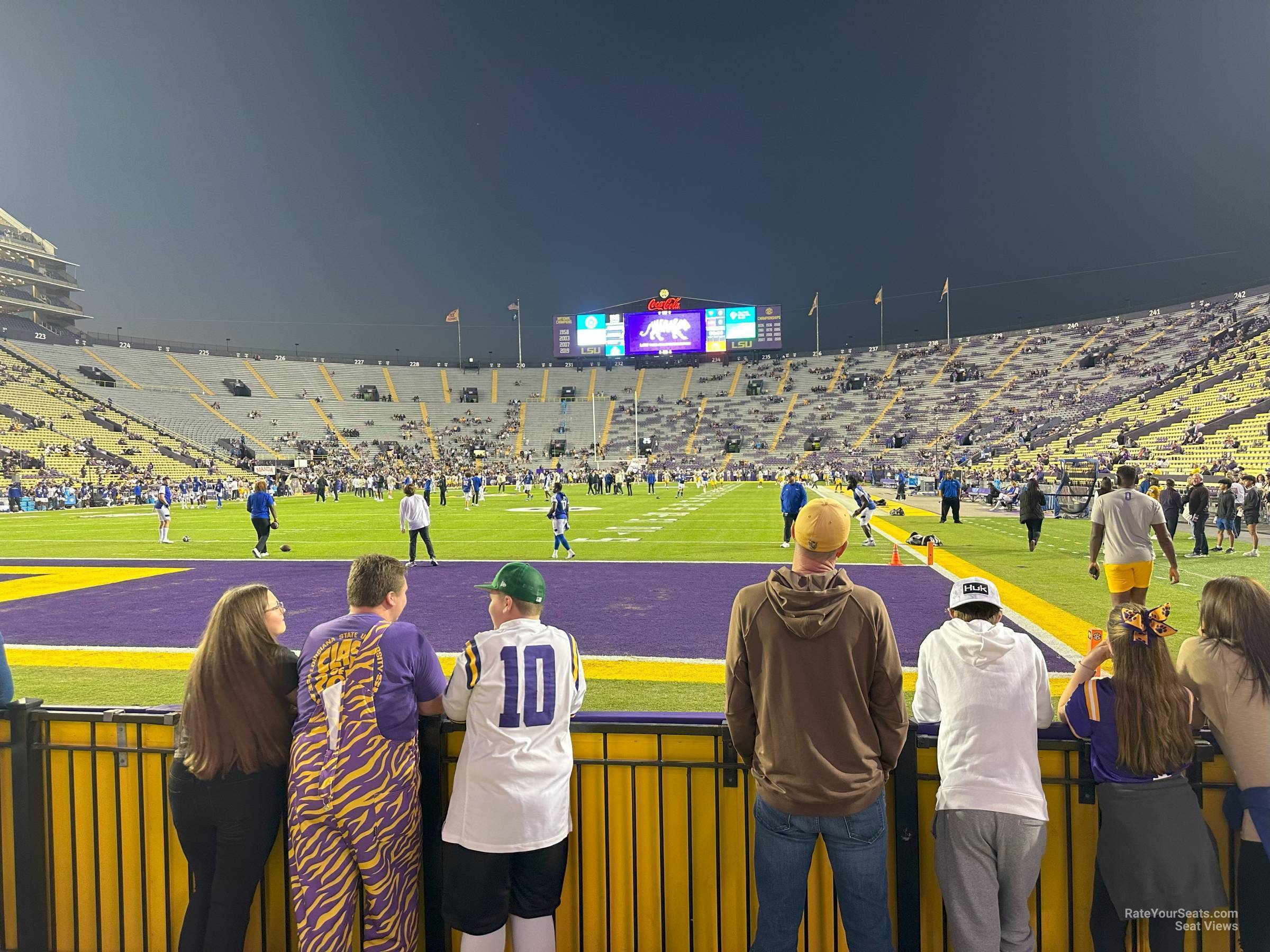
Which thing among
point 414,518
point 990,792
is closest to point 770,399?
point 414,518

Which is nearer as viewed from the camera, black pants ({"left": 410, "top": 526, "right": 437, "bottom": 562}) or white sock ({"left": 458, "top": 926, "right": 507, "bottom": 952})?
white sock ({"left": 458, "top": 926, "right": 507, "bottom": 952})

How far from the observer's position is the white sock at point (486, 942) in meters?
2.59

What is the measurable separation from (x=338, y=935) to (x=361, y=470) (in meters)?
64.5

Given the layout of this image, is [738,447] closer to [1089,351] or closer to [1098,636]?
[1089,351]

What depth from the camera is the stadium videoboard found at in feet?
269

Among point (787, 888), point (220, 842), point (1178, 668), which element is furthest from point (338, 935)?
point (1178, 668)

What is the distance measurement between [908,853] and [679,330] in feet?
266

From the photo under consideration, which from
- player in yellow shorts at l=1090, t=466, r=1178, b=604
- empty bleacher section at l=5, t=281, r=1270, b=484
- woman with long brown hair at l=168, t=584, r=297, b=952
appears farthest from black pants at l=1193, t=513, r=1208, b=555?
empty bleacher section at l=5, t=281, r=1270, b=484

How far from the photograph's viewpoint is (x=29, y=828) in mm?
3150

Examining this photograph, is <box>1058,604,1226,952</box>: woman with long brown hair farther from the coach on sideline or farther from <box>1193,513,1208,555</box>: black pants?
the coach on sideline

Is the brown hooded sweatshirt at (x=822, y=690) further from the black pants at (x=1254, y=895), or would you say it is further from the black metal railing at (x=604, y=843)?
the black pants at (x=1254, y=895)

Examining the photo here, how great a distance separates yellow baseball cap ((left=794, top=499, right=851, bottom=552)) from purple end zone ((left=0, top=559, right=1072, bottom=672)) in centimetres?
527

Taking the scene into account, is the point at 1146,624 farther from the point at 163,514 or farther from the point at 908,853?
the point at 163,514

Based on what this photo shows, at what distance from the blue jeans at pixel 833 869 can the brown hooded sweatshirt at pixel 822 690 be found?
0.07 m
